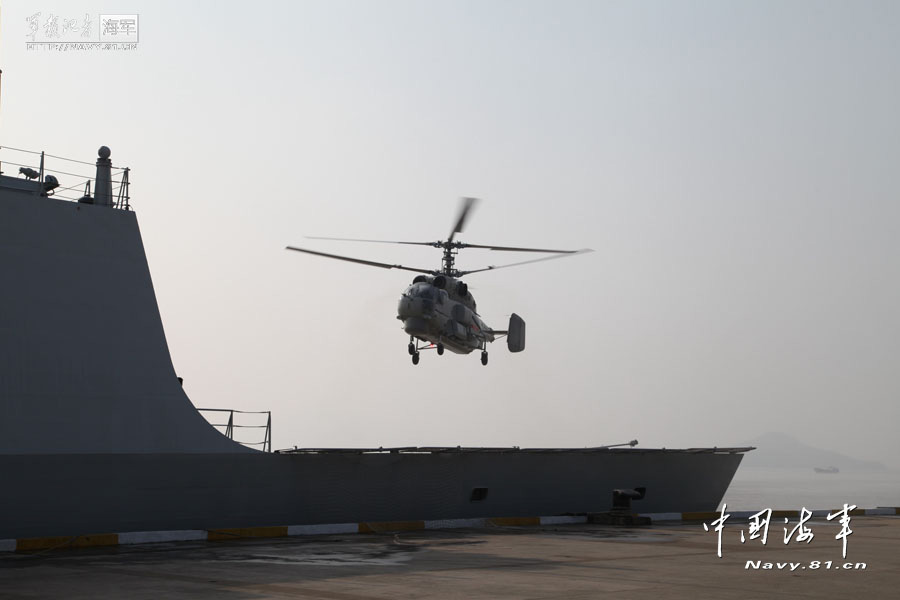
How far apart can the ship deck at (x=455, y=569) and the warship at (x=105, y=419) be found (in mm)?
1221

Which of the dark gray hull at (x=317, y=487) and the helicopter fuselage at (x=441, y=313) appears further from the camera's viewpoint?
the helicopter fuselage at (x=441, y=313)

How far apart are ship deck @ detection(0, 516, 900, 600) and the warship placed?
1221 millimetres

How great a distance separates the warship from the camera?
16484 mm

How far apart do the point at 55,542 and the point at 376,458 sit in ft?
23.8

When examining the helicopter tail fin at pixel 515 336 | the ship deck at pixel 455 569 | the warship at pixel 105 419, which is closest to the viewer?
the ship deck at pixel 455 569

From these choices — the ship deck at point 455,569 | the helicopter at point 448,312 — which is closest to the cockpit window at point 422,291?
the helicopter at point 448,312

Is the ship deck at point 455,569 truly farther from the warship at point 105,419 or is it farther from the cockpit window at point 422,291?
the cockpit window at point 422,291

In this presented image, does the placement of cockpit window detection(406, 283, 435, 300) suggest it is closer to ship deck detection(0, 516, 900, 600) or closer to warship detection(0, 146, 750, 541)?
warship detection(0, 146, 750, 541)

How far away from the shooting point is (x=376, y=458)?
21.6m

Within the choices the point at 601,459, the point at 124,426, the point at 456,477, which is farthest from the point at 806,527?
the point at 124,426

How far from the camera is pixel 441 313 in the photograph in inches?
1272

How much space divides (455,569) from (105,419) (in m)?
7.53

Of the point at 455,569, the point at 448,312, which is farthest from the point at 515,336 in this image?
the point at 455,569

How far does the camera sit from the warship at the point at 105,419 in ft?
54.1
